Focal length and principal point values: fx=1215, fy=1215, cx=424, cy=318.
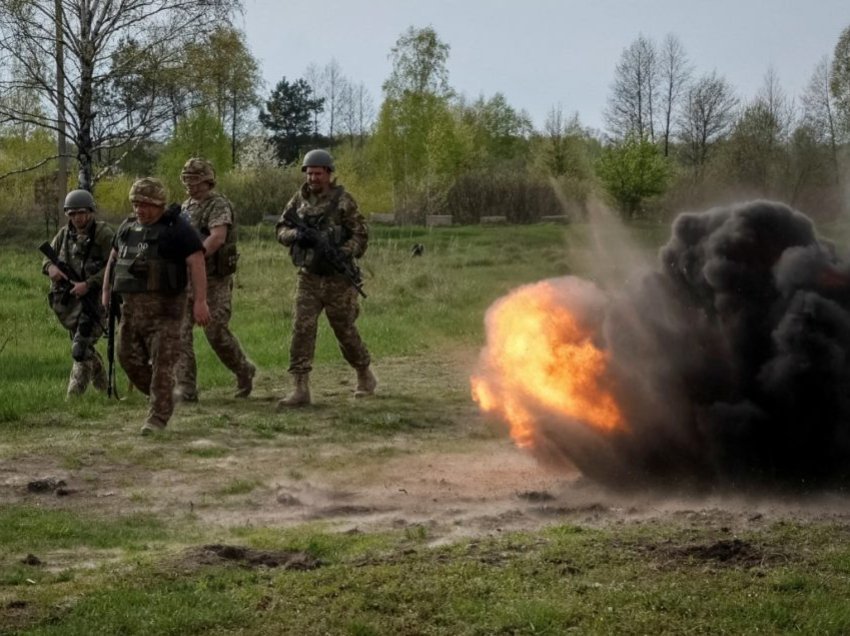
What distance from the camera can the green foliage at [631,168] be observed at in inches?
1210

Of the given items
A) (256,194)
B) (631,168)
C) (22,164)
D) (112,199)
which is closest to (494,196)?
(256,194)

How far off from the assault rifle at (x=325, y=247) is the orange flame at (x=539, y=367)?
9.35ft

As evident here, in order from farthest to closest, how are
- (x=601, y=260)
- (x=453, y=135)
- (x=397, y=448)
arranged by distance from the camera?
(x=453, y=135) < (x=601, y=260) < (x=397, y=448)

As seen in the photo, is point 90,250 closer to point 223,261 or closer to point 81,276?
point 81,276

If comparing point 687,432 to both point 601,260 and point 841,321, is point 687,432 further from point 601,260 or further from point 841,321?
point 601,260

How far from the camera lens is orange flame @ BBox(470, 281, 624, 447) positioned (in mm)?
9008

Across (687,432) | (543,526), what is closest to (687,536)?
(543,526)

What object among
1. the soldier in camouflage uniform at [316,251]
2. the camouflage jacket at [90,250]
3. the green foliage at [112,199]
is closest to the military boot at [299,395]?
the soldier in camouflage uniform at [316,251]

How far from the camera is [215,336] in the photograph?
12391 mm

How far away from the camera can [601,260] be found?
11.2m

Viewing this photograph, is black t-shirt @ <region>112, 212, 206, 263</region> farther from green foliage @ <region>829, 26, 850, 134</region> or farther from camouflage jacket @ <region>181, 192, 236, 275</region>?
green foliage @ <region>829, 26, 850, 134</region>

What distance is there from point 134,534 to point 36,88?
14819 millimetres

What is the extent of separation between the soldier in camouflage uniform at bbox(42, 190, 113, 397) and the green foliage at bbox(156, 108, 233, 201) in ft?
107

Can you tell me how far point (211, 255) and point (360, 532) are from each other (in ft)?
17.8
